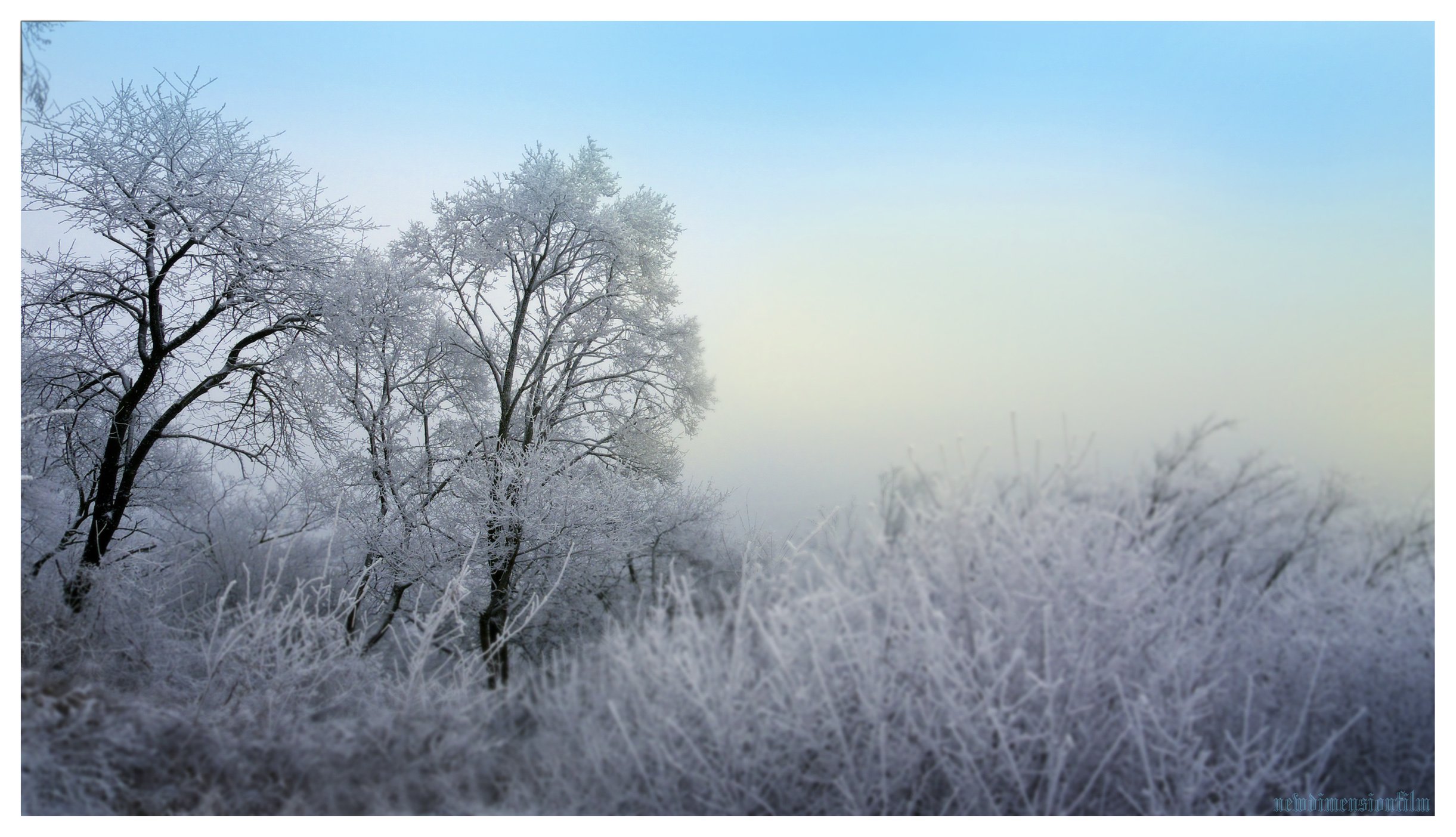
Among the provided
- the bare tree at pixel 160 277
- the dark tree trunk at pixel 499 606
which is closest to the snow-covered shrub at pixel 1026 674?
the dark tree trunk at pixel 499 606

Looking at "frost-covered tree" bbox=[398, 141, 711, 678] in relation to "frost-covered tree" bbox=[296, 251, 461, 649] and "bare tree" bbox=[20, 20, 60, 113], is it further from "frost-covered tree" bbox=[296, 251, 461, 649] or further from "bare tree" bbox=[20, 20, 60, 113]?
"bare tree" bbox=[20, 20, 60, 113]

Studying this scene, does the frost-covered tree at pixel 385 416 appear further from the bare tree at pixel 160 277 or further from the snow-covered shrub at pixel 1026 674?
the snow-covered shrub at pixel 1026 674

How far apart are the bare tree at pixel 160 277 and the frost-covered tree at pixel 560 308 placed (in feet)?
3.07

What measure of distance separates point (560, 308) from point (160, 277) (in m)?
2.49

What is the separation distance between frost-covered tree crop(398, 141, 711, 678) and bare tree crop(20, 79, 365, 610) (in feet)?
3.07

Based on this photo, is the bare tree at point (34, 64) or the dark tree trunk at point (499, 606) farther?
the bare tree at point (34, 64)

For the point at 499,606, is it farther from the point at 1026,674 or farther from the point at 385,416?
the point at 1026,674

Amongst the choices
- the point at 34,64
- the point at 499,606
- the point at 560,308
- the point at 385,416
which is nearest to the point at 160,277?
the point at 34,64

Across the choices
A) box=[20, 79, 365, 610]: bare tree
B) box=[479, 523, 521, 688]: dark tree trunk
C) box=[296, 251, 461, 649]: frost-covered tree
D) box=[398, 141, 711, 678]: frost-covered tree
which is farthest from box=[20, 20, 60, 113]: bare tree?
box=[479, 523, 521, 688]: dark tree trunk

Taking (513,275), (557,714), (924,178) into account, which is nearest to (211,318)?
(513,275)

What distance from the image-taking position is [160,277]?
548 centimetres

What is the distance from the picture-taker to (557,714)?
3230mm

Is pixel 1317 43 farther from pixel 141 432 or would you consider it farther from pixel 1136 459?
pixel 141 432

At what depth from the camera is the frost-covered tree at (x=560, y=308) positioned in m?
6.38
